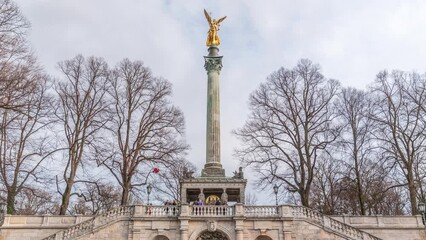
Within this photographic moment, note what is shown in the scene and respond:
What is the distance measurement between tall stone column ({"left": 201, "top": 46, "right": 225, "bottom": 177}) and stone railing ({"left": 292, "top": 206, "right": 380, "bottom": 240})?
286 inches

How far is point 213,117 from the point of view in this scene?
32781 millimetres

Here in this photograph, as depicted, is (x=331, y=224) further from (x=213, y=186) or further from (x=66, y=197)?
(x=66, y=197)

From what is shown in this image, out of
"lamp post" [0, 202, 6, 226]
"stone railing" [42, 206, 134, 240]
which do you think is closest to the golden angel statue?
"stone railing" [42, 206, 134, 240]

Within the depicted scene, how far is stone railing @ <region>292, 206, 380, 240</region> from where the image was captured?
23828 mm

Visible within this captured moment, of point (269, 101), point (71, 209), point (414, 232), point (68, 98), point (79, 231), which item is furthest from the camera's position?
point (71, 209)

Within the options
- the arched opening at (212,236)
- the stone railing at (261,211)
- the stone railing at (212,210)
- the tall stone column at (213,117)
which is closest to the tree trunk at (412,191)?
the stone railing at (261,211)

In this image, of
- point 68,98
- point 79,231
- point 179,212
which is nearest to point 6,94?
point 79,231

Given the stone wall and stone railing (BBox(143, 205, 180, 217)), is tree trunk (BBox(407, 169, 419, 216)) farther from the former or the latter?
the stone wall

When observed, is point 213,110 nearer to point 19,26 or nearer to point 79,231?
point 79,231

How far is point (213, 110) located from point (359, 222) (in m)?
13.6

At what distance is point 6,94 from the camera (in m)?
15.9

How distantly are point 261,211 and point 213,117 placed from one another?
9.76 metres

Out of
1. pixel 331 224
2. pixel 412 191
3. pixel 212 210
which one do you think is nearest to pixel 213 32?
pixel 212 210

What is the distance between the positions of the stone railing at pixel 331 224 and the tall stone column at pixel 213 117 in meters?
7.26
